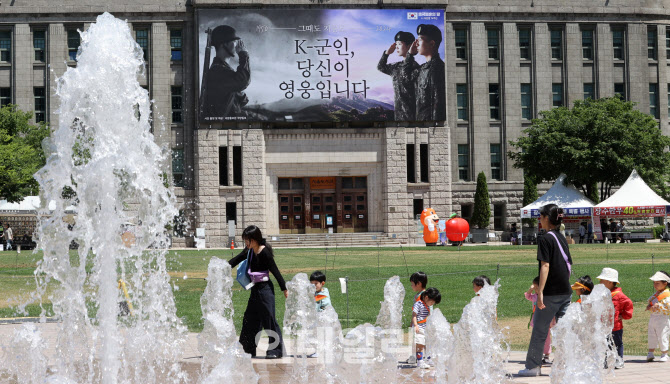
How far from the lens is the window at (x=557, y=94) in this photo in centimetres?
5831

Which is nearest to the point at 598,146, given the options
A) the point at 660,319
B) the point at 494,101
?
the point at 494,101

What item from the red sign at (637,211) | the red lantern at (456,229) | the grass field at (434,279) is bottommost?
the grass field at (434,279)

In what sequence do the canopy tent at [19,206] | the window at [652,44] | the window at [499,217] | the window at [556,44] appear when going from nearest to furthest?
the canopy tent at [19,206], the window at [499,217], the window at [556,44], the window at [652,44]

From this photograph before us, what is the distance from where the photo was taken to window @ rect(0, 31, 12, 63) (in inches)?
2186

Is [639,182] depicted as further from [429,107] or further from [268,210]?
[268,210]

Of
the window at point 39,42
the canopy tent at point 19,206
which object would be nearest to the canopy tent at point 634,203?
the canopy tent at point 19,206

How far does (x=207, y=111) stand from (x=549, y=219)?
44802 millimetres

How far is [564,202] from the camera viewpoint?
45750mm

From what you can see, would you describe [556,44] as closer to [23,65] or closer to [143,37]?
[143,37]

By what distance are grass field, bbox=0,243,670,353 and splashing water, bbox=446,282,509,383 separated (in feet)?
11.8

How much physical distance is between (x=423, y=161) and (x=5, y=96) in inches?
1076

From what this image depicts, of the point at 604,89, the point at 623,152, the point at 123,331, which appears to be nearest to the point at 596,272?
the point at 123,331

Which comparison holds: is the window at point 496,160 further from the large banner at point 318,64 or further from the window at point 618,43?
the window at point 618,43

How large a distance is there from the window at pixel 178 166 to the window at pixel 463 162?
718 inches
